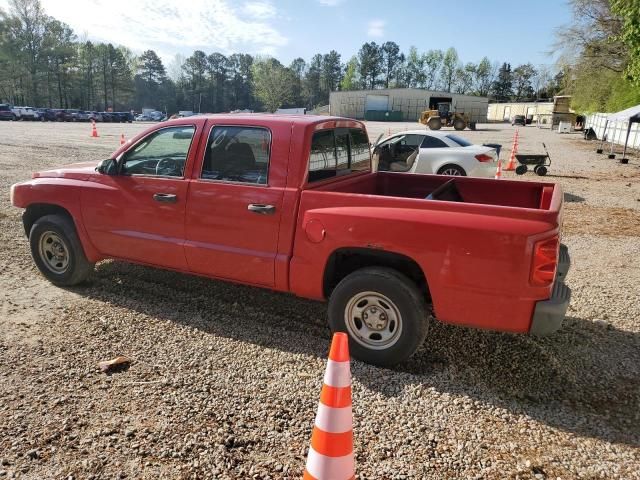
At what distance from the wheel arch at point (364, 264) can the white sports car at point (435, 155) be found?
719 cm

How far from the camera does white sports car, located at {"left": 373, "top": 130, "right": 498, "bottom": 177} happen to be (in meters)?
11.3

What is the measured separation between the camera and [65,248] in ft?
16.7

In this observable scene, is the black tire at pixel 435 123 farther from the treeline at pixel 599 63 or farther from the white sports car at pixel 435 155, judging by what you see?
the white sports car at pixel 435 155

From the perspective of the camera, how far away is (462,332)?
4.44m

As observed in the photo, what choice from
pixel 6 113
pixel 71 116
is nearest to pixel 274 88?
pixel 71 116

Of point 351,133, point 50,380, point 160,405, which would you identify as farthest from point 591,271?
point 50,380

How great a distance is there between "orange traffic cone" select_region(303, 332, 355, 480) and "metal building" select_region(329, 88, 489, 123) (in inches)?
3169

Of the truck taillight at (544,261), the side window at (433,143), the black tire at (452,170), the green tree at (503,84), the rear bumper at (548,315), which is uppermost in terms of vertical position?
the green tree at (503,84)

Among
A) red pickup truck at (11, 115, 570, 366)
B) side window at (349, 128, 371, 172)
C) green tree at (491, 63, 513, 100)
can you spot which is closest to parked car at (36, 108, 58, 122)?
red pickup truck at (11, 115, 570, 366)

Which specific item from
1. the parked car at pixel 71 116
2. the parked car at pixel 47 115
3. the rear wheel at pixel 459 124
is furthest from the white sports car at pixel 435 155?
the parked car at pixel 71 116

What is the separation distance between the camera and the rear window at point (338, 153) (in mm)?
4144

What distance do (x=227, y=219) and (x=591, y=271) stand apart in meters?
4.92

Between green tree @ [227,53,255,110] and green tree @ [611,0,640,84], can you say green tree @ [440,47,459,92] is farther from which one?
green tree @ [611,0,640,84]

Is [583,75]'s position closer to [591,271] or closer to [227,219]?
[591,271]
